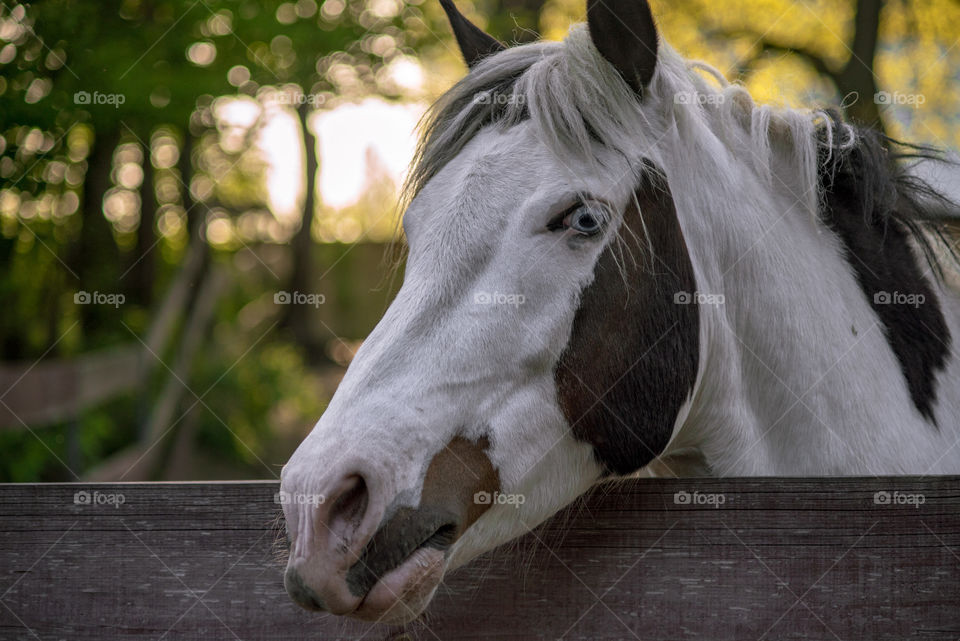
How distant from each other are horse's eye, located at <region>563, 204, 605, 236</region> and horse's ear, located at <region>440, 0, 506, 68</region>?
0.82 m

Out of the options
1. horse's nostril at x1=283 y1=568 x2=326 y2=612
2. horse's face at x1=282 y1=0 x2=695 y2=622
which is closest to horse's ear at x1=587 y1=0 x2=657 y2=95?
horse's face at x1=282 y1=0 x2=695 y2=622

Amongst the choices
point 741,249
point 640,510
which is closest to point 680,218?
point 741,249

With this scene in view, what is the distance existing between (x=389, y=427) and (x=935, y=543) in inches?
43.4

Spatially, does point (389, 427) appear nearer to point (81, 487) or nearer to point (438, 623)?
point (438, 623)

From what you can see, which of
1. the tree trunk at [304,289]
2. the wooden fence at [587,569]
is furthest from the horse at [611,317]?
the tree trunk at [304,289]

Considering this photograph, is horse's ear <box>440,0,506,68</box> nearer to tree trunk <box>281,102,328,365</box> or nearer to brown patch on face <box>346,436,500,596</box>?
brown patch on face <box>346,436,500,596</box>

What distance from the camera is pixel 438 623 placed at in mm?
1659

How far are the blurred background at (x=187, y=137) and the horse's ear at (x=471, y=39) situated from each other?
30cm

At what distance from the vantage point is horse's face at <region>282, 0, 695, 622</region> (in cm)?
147

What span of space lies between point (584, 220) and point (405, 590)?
0.86 m

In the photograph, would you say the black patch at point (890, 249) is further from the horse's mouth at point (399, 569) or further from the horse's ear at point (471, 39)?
the horse's mouth at point (399, 569)

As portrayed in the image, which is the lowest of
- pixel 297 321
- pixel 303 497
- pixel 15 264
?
pixel 297 321

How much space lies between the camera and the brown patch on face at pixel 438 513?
1468 millimetres

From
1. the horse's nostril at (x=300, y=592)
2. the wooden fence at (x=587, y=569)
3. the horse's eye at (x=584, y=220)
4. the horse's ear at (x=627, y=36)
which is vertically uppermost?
the horse's ear at (x=627, y=36)
